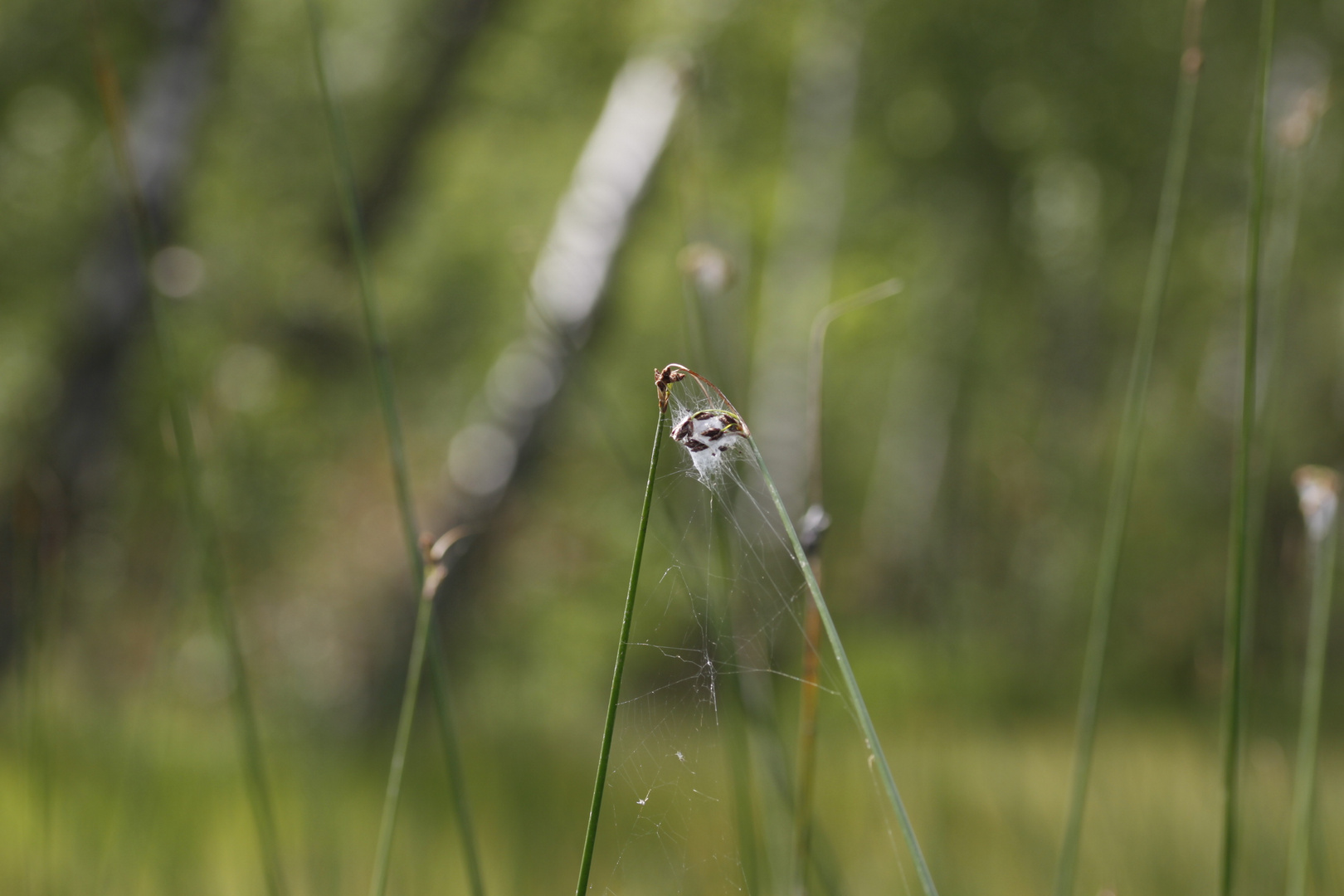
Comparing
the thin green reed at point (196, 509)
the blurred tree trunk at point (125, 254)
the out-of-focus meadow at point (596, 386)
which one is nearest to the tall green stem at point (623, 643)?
the thin green reed at point (196, 509)

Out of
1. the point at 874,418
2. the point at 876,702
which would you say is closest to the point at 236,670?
the point at 876,702

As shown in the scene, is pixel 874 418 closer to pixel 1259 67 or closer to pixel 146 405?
pixel 146 405

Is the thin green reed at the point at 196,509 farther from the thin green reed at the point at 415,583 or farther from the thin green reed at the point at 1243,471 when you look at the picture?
the thin green reed at the point at 1243,471

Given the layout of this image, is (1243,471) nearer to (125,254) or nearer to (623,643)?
(623,643)

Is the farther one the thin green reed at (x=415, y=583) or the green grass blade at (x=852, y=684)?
the thin green reed at (x=415, y=583)

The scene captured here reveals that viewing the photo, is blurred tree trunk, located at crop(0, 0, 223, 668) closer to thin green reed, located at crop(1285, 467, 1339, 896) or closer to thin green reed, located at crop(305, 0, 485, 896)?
thin green reed, located at crop(305, 0, 485, 896)
